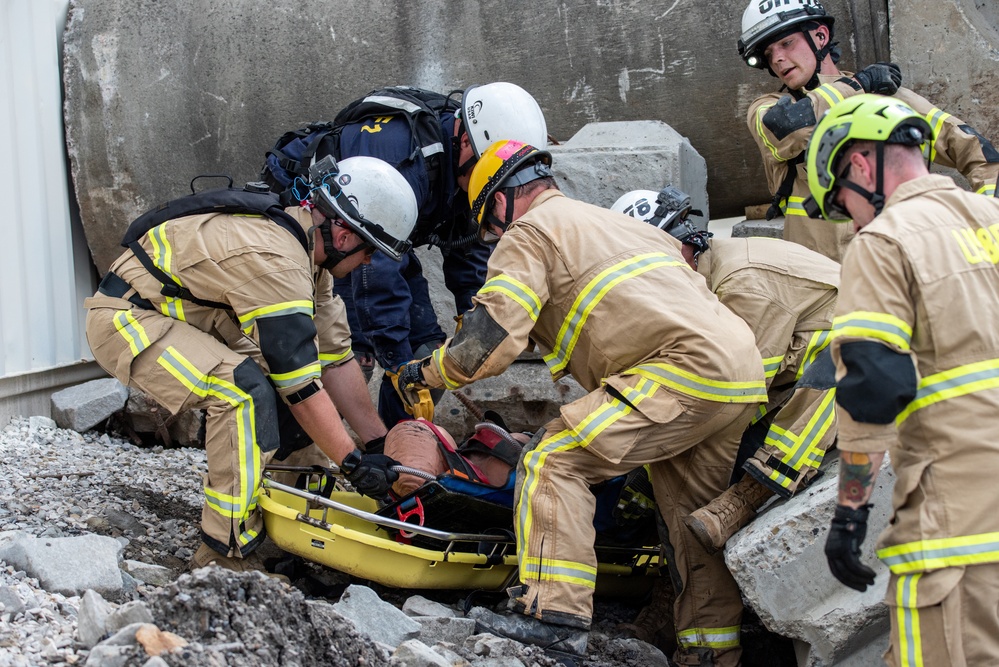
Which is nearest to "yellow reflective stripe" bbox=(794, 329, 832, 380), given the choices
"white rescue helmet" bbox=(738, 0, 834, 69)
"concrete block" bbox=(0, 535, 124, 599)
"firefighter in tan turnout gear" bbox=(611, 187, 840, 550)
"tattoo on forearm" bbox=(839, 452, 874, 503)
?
"firefighter in tan turnout gear" bbox=(611, 187, 840, 550)

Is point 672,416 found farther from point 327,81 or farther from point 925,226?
point 327,81

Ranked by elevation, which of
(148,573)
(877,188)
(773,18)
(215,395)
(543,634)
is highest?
(773,18)

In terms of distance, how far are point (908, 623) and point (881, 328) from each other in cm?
71

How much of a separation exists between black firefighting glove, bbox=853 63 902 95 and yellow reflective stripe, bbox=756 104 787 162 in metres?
0.42

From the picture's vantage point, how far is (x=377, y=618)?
3.25 meters

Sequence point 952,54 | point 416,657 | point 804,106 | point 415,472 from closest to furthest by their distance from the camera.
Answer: point 416,657
point 415,472
point 804,106
point 952,54

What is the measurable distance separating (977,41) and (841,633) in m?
3.26

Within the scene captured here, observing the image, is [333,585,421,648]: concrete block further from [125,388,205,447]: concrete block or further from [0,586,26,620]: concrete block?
[125,388,205,447]: concrete block

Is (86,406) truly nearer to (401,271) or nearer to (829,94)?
(401,271)

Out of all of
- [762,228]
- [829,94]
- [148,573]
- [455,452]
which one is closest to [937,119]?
[829,94]

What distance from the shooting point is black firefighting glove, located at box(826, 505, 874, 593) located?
2414 millimetres

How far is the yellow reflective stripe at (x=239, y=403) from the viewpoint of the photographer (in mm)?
3658

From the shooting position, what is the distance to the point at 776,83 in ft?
17.8

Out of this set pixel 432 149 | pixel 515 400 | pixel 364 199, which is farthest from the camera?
pixel 515 400
